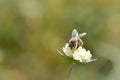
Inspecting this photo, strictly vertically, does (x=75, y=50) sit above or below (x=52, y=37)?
below

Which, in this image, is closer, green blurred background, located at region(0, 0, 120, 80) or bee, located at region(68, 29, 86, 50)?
bee, located at region(68, 29, 86, 50)

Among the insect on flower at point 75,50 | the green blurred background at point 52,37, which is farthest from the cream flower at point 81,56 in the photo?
the green blurred background at point 52,37

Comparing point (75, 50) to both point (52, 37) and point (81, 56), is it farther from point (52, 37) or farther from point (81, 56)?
point (52, 37)

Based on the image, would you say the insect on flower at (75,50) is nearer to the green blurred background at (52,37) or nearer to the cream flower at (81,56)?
the cream flower at (81,56)

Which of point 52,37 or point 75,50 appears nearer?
point 75,50

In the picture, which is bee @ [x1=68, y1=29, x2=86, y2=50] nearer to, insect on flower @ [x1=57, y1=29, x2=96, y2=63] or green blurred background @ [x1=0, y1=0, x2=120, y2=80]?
insect on flower @ [x1=57, y1=29, x2=96, y2=63]

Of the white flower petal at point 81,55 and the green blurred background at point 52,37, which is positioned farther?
the green blurred background at point 52,37

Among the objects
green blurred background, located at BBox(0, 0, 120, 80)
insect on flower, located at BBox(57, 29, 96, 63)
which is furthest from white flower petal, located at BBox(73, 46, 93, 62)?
green blurred background, located at BBox(0, 0, 120, 80)

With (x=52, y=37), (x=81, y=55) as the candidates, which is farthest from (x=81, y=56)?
(x=52, y=37)

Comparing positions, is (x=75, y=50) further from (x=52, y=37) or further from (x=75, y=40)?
(x=52, y=37)
